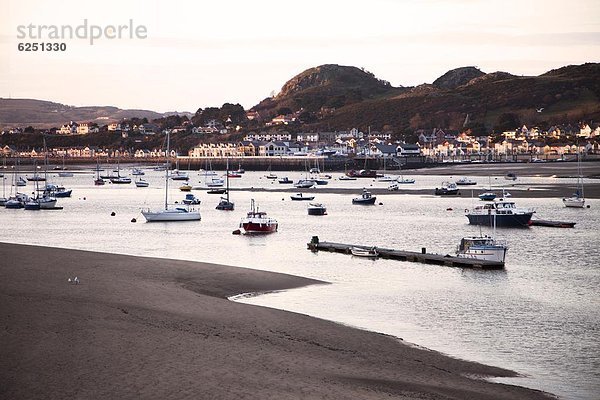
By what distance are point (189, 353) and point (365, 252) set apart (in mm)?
21790

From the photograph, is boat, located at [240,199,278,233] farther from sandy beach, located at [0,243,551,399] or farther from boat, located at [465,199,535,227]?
sandy beach, located at [0,243,551,399]

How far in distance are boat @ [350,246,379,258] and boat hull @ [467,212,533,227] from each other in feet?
52.1

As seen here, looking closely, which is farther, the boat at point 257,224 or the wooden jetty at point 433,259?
the boat at point 257,224


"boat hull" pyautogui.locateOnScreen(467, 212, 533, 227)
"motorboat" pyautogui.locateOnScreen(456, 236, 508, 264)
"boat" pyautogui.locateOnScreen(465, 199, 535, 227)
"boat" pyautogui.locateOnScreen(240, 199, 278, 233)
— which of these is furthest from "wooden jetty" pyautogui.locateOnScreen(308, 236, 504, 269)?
"boat hull" pyautogui.locateOnScreen(467, 212, 533, 227)

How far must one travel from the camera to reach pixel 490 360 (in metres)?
19.2

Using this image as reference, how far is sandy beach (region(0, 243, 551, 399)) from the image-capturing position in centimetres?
1430

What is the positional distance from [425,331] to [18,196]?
61.0 meters

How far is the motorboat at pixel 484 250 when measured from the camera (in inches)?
1369

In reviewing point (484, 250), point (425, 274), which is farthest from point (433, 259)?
point (425, 274)

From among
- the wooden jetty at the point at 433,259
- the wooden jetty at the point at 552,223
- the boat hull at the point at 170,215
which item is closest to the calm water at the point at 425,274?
the wooden jetty at the point at 433,259

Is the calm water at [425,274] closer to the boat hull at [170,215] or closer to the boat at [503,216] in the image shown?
the boat at [503,216]

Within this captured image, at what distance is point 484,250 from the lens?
3497 cm

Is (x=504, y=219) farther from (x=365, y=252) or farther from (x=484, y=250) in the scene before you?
(x=484, y=250)

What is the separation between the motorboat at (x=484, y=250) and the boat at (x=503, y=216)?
16297 mm
